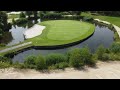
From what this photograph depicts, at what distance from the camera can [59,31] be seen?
1374 inches

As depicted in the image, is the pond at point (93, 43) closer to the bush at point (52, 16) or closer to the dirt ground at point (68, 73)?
the dirt ground at point (68, 73)

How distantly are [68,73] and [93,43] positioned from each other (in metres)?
13.3

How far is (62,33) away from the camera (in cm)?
3353

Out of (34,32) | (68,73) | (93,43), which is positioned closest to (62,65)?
(68,73)

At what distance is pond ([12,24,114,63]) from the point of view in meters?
25.3

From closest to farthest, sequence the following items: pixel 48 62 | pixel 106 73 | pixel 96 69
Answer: pixel 106 73 → pixel 96 69 → pixel 48 62

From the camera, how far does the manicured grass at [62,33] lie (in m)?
28.9

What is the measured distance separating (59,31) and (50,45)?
322 inches

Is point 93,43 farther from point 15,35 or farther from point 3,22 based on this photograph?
point 3,22

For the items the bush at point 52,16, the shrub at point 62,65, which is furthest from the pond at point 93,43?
the bush at point 52,16

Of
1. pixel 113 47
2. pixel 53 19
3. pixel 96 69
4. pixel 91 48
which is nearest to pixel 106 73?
pixel 96 69

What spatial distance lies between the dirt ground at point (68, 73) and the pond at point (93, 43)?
5986 millimetres
